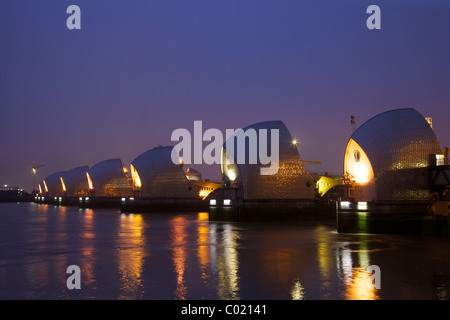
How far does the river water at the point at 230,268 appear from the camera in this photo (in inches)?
469

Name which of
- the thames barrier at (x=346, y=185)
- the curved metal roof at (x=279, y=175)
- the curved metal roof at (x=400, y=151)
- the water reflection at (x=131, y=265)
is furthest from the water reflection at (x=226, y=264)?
the curved metal roof at (x=279, y=175)

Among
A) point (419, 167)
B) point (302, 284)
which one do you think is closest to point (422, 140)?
point (419, 167)

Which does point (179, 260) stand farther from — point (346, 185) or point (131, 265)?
point (346, 185)

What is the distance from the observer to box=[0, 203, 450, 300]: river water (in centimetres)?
1191

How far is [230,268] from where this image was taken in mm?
15789

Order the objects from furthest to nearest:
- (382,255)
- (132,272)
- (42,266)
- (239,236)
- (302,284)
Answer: (239,236) < (382,255) < (42,266) < (132,272) < (302,284)

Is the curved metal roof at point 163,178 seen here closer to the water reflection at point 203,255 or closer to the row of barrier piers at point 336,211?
the row of barrier piers at point 336,211

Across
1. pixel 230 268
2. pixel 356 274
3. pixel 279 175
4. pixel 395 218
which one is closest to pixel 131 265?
pixel 230 268

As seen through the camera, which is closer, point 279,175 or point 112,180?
point 279,175

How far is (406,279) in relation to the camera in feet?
44.5

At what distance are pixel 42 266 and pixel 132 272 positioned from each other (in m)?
3.95

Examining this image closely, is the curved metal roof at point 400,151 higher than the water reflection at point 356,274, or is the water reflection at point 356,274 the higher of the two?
the curved metal roof at point 400,151

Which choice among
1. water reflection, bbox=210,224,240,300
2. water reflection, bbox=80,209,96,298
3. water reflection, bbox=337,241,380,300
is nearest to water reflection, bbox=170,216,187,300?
water reflection, bbox=210,224,240,300

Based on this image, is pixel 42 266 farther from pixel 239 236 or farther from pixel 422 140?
pixel 422 140
